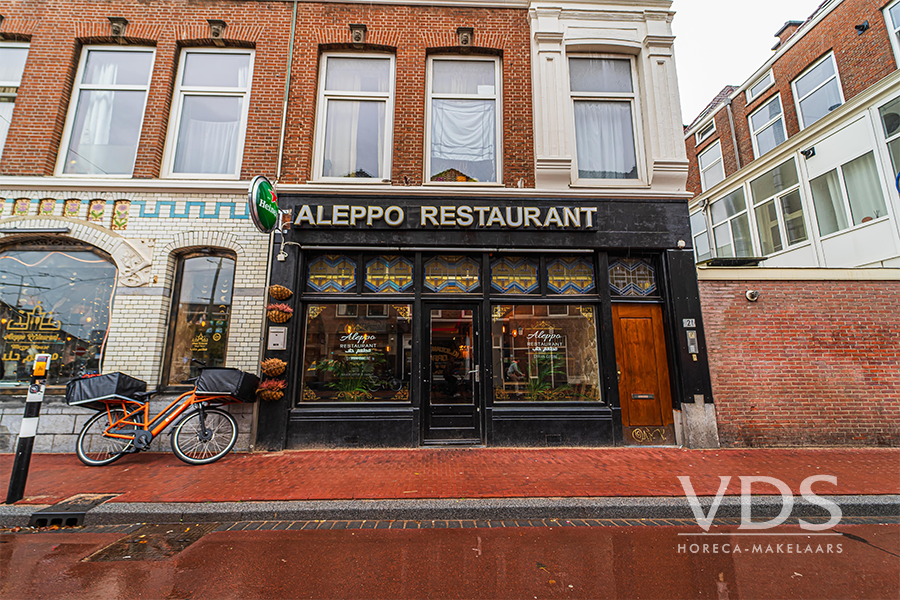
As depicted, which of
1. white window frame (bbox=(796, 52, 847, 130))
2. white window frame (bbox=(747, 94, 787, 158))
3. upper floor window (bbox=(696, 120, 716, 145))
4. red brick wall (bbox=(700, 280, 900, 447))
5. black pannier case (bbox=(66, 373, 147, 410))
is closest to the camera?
black pannier case (bbox=(66, 373, 147, 410))

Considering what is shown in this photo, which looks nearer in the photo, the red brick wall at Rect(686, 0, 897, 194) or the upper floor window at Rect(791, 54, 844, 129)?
the red brick wall at Rect(686, 0, 897, 194)

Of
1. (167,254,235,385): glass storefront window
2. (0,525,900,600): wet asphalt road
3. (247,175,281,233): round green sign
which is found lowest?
(0,525,900,600): wet asphalt road

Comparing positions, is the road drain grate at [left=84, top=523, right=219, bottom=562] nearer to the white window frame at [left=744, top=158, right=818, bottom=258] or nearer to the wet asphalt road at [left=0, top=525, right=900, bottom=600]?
the wet asphalt road at [left=0, top=525, right=900, bottom=600]

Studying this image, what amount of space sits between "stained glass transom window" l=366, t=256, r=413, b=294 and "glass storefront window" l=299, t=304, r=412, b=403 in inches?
12.9

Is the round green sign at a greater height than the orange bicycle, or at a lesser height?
greater

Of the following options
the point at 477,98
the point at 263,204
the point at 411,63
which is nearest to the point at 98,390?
the point at 263,204

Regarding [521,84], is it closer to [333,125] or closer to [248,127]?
[333,125]

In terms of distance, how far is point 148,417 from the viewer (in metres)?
5.85

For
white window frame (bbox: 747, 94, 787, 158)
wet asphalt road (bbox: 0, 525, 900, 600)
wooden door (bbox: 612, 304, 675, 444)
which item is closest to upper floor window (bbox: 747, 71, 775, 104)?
white window frame (bbox: 747, 94, 787, 158)

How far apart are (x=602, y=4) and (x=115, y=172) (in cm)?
1017

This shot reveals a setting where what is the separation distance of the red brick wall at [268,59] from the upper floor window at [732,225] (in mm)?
10449

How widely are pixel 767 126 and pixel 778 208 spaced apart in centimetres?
347

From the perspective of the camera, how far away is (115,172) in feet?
23.8

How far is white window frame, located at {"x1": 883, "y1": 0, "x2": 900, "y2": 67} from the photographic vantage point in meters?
9.46
